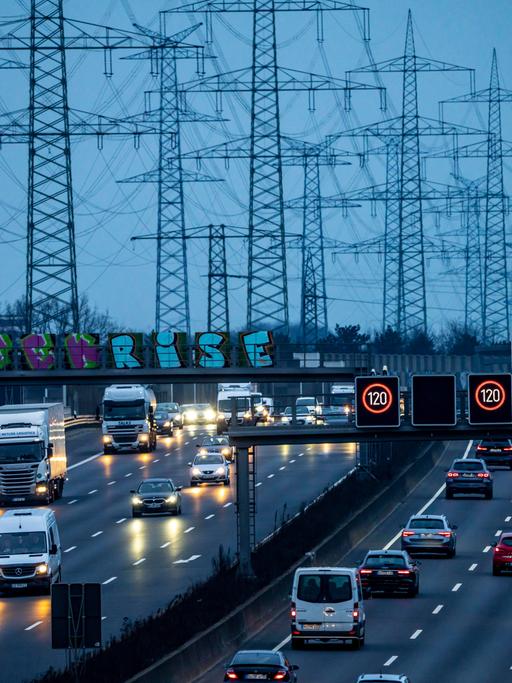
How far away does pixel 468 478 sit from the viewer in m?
80.2

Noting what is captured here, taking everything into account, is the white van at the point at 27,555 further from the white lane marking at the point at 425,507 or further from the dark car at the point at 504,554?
the white lane marking at the point at 425,507

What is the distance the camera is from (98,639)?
2631 cm

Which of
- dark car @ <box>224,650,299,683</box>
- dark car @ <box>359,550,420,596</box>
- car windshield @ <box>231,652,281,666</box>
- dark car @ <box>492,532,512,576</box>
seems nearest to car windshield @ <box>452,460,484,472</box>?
dark car @ <box>492,532,512,576</box>

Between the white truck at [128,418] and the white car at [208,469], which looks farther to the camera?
the white truck at [128,418]

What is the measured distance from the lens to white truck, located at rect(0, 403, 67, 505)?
70250 millimetres

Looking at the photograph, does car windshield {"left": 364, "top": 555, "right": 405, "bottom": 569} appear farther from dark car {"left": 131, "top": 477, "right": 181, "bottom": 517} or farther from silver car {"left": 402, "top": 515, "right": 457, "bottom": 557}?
dark car {"left": 131, "top": 477, "right": 181, "bottom": 517}

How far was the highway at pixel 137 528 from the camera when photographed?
42188mm

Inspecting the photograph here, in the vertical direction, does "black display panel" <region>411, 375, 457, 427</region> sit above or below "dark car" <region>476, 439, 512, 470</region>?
above

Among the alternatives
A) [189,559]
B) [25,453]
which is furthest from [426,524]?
[25,453]

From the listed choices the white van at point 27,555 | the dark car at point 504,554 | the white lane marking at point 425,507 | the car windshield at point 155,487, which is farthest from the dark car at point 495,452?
the white van at point 27,555

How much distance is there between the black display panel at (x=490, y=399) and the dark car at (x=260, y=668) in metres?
15.8

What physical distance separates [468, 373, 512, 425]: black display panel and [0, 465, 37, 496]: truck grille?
30.3 meters

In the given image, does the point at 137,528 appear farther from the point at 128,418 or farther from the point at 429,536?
the point at 128,418

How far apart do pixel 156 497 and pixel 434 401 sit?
2678 cm
